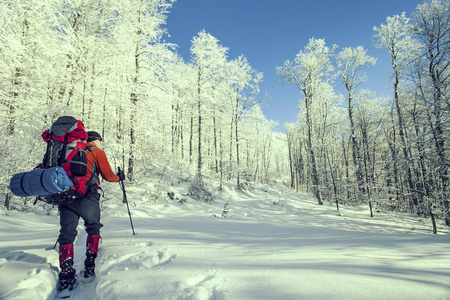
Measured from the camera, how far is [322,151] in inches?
637

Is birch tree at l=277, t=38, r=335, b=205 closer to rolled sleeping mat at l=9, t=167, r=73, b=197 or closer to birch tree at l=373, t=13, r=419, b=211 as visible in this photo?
birch tree at l=373, t=13, r=419, b=211

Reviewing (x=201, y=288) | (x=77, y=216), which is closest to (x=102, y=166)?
(x=77, y=216)

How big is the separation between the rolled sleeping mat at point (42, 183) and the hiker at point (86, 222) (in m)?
0.42

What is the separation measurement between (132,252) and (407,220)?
16383 millimetres

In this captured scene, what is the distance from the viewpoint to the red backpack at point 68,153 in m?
2.56

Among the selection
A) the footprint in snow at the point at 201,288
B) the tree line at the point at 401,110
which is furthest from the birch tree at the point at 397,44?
the footprint in snow at the point at 201,288

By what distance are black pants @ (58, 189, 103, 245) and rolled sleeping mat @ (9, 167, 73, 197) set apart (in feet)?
1.40

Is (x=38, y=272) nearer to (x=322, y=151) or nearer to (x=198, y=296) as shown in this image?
(x=198, y=296)

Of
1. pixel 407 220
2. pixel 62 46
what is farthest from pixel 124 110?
pixel 407 220

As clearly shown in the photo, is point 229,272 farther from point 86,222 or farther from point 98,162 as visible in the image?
point 98,162

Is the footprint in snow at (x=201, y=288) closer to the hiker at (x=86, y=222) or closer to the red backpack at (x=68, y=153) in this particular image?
the hiker at (x=86, y=222)

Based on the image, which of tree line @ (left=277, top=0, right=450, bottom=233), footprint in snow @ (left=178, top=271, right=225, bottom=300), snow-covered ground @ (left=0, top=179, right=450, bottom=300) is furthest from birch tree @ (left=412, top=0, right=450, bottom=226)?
footprint in snow @ (left=178, top=271, right=225, bottom=300)

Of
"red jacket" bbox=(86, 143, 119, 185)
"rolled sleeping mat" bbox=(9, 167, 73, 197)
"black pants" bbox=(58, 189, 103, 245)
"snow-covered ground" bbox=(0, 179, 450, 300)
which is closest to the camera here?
"snow-covered ground" bbox=(0, 179, 450, 300)

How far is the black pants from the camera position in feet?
8.15
